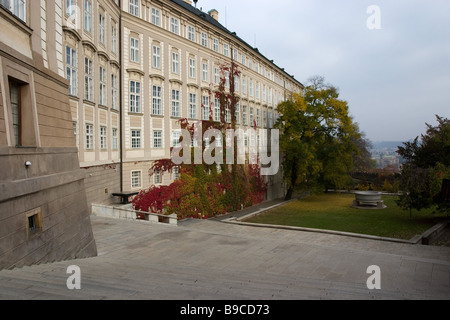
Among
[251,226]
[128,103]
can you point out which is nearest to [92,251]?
[251,226]

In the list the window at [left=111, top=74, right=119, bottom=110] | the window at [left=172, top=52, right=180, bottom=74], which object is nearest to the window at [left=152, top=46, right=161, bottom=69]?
the window at [left=172, top=52, right=180, bottom=74]

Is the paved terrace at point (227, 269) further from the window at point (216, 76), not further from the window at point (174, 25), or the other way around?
the window at point (216, 76)

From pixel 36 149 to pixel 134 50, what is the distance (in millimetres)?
18594

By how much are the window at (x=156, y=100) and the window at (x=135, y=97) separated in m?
1.54

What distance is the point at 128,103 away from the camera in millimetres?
24797

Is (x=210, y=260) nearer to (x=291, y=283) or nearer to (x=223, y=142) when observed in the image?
(x=291, y=283)

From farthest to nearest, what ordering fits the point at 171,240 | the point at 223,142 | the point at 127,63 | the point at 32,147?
the point at 223,142 → the point at 127,63 → the point at 171,240 → the point at 32,147

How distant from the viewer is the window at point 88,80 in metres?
18.8

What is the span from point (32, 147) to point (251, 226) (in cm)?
1351

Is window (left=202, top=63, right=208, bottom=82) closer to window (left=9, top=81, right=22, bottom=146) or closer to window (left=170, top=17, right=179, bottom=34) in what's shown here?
window (left=170, top=17, right=179, bottom=34)

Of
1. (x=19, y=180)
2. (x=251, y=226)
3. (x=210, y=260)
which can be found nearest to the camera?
(x=19, y=180)

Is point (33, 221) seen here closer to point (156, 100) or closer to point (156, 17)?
point (156, 100)

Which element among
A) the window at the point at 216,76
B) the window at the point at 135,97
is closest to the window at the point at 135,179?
the window at the point at 135,97

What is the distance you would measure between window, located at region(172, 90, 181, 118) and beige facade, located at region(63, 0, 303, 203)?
0.09 meters
